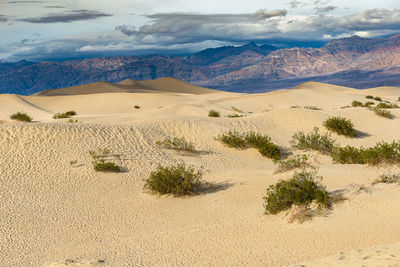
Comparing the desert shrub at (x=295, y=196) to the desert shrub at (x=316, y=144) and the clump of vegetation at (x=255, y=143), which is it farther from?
the desert shrub at (x=316, y=144)

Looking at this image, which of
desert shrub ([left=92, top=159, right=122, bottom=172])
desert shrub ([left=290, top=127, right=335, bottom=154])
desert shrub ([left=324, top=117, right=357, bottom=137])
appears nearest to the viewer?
desert shrub ([left=92, top=159, right=122, bottom=172])

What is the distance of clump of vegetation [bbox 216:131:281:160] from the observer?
723 inches

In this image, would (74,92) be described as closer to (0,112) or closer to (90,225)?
(0,112)

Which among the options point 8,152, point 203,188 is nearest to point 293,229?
point 203,188

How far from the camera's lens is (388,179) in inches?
421

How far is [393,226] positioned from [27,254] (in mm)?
7893

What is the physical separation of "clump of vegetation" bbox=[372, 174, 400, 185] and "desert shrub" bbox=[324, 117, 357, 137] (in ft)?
38.6

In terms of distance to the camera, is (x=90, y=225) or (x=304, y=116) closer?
(x=90, y=225)

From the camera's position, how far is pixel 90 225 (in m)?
10.0

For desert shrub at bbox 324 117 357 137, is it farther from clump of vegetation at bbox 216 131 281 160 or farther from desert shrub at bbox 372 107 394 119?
clump of vegetation at bbox 216 131 281 160

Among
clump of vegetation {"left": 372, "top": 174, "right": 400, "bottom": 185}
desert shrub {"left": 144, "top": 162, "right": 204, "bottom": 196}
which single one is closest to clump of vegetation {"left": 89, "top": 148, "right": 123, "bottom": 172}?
desert shrub {"left": 144, "top": 162, "right": 204, "bottom": 196}

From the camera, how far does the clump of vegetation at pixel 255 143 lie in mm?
18359

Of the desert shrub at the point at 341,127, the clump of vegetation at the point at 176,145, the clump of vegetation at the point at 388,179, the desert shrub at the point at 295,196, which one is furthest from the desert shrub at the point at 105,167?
the desert shrub at the point at 341,127

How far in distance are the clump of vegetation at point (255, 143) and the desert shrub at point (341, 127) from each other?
224 inches
